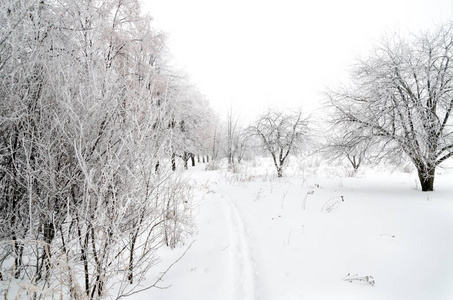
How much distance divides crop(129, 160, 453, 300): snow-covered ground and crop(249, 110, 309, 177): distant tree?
26.7ft

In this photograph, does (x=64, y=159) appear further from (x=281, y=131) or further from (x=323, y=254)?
(x=281, y=131)

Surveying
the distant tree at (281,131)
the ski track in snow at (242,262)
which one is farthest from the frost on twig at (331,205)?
the distant tree at (281,131)

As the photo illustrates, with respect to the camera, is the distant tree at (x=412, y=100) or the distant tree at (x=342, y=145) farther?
the distant tree at (x=342, y=145)

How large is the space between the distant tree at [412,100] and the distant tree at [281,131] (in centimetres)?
653

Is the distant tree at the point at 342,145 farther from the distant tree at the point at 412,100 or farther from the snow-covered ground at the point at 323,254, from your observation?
the snow-covered ground at the point at 323,254

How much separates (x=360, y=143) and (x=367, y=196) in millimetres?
1714

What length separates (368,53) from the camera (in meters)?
6.81

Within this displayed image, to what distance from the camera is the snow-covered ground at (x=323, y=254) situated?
7.32 feet

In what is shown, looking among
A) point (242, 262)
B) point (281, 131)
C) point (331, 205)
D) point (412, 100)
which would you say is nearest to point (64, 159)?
point (242, 262)

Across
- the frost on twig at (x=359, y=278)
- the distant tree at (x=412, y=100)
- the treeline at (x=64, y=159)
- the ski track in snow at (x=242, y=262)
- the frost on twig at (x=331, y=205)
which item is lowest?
the ski track in snow at (x=242, y=262)

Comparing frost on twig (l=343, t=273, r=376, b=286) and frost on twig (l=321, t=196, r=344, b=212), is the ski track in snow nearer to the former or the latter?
Answer: frost on twig (l=343, t=273, r=376, b=286)

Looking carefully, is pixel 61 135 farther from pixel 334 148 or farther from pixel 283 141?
pixel 283 141

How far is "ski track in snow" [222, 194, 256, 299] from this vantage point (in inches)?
90.1

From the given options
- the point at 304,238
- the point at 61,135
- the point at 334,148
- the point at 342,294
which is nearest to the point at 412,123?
the point at 334,148
